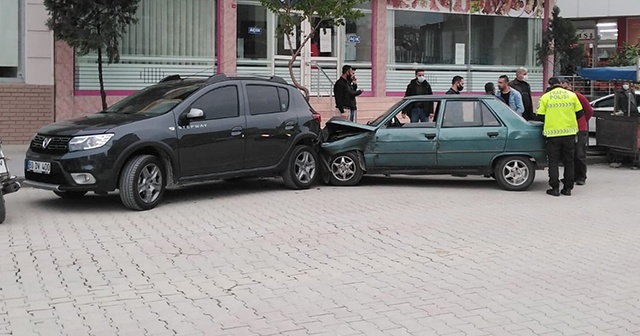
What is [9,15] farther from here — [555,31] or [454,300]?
[555,31]

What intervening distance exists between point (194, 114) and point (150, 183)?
3.63 feet

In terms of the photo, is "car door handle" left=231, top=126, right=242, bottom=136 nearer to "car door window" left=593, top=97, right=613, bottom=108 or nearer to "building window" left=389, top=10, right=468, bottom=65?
"building window" left=389, top=10, right=468, bottom=65

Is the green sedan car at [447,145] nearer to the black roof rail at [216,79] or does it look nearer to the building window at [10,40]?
the black roof rail at [216,79]

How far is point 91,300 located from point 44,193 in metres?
6.02

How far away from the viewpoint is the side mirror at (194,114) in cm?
1085

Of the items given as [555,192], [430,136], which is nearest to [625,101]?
[555,192]

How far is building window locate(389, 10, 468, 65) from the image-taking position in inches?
880

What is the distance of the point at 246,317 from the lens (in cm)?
600

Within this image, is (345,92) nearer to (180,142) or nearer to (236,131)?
(236,131)

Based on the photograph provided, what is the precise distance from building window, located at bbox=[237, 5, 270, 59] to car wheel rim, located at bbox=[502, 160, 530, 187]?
9.02 meters

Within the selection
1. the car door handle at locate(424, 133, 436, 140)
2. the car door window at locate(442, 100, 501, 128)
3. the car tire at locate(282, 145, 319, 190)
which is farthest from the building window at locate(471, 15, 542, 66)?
the car tire at locate(282, 145, 319, 190)

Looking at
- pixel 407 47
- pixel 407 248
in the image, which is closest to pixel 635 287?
pixel 407 248

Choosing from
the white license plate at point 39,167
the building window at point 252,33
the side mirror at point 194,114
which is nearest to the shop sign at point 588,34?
the building window at point 252,33

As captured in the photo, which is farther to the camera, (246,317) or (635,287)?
(635,287)
